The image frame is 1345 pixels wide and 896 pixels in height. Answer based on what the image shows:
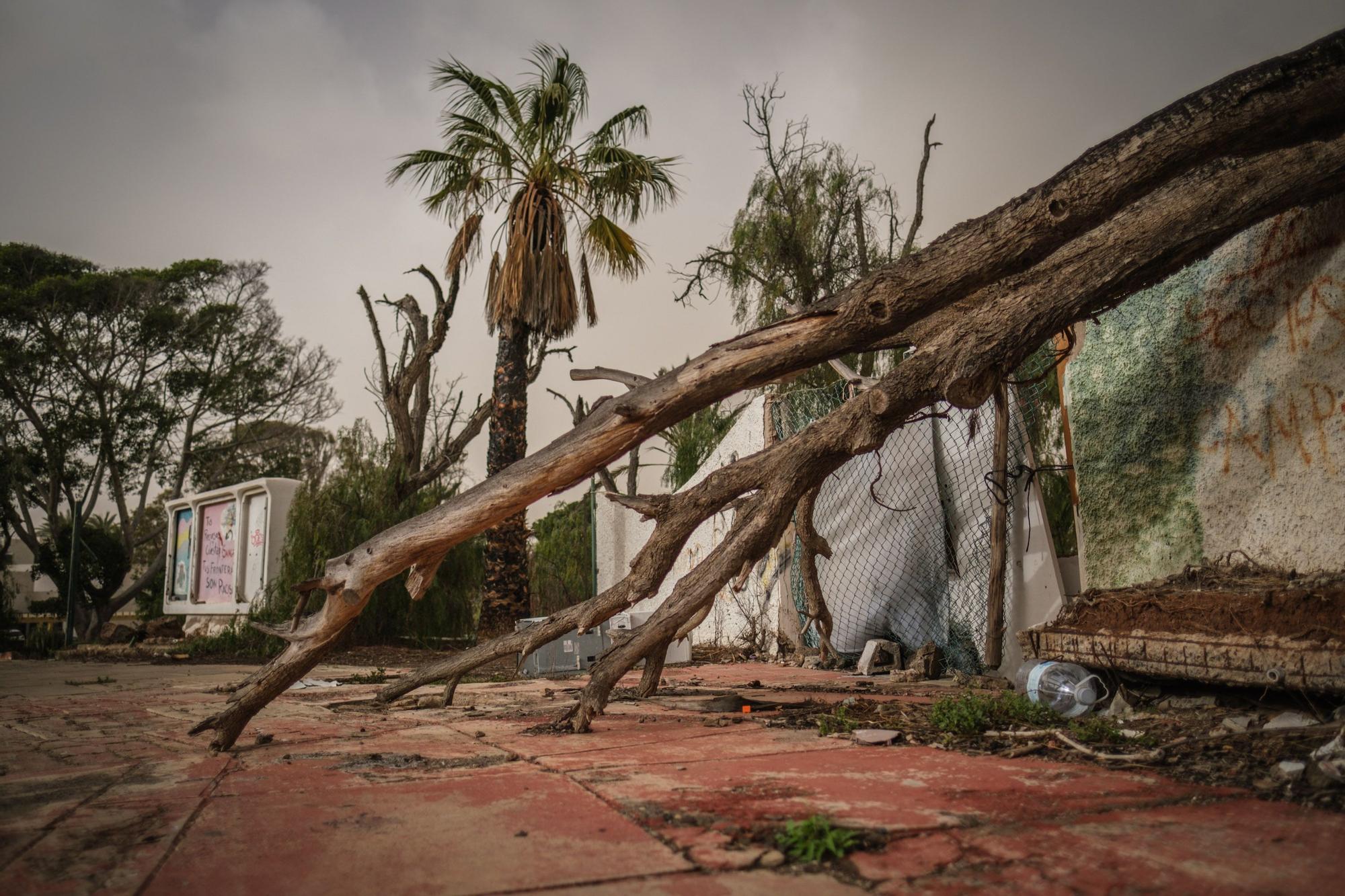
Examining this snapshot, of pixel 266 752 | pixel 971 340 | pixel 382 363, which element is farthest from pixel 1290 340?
pixel 382 363

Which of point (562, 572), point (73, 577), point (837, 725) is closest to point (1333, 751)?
point (837, 725)

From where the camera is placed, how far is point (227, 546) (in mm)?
13414

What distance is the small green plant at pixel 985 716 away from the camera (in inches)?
123

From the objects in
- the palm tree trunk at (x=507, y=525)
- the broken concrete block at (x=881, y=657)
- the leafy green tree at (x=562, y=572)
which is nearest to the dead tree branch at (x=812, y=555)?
the broken concrete block at (x=881, y=657)

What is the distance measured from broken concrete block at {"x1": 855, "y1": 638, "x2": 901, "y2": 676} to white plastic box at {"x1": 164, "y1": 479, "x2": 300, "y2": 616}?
8700mm

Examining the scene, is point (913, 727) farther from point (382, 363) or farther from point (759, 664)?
point (382, 363)

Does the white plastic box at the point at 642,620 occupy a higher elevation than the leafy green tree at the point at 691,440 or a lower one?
A: lower

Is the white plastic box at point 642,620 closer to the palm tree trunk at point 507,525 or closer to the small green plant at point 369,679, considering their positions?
the small green plant at point 369,679

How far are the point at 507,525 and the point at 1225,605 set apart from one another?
872 centimetres

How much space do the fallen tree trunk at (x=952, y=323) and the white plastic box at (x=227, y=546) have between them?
30.3 feet

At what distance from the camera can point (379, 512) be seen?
11.7 m

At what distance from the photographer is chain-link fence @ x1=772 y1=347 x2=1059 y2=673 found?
581 cm

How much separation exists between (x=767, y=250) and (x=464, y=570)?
26.6 ft

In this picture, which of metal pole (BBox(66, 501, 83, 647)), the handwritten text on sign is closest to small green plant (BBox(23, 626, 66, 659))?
metal pole (BBox(66, 501, 83, 647))
